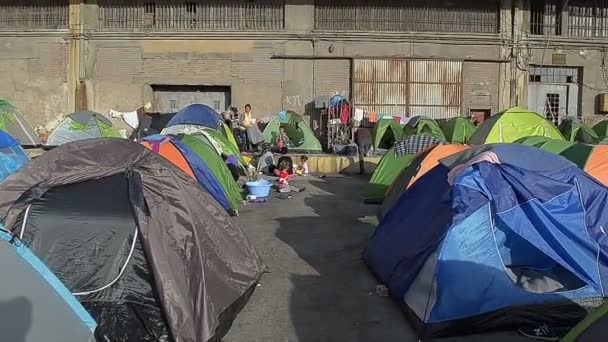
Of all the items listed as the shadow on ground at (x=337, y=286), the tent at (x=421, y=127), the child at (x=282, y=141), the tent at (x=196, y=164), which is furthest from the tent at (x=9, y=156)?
the tent at (x=421, y=127)

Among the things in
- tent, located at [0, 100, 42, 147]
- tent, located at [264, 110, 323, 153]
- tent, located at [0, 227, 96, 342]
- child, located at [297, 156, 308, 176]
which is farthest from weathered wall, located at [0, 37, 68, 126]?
tent, located at [0, 227, 96, 342]

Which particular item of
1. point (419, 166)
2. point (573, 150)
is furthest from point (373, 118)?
point (573, 150)

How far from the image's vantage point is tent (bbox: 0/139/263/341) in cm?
542

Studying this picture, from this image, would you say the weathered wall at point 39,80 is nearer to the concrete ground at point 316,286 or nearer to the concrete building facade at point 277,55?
the concrete building facade at point 277,55

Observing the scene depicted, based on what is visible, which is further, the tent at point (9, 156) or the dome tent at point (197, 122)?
the dome tent at point (197, 122)

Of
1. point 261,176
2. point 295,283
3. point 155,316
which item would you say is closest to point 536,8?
point 261,176

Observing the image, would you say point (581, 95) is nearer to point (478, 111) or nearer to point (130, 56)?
point (478, 111)

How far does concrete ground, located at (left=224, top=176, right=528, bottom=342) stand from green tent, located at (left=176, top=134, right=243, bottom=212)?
0.39 meters

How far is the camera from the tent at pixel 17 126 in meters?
18.8

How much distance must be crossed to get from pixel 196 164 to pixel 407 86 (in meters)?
12.3

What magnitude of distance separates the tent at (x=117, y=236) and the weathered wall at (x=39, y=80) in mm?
16510

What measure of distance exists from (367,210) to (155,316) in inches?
261

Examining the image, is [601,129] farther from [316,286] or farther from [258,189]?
[316,286]

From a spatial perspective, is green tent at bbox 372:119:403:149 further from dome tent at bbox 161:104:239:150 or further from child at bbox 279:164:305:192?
child at bbox 279:164:305:192
